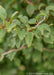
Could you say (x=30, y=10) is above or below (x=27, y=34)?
above

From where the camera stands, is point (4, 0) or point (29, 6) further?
point (4, 0)

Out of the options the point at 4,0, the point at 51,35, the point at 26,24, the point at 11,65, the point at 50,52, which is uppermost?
the point at 4,0

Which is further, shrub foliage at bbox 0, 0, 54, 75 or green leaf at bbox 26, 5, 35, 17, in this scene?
green leaf at bbox 26, 5, 35, 17

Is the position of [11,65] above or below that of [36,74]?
above

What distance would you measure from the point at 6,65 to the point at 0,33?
1.09 m

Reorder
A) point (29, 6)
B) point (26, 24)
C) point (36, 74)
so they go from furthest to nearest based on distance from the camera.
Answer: point (36, 74), point (29, 6), point (26, 24)

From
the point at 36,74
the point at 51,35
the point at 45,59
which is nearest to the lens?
the point at 51,35

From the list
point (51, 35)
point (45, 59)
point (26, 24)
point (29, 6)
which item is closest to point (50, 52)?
point (45, 59)

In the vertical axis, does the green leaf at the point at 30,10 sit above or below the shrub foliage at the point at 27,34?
above

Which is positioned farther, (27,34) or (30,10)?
(30,10)

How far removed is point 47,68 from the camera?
181cm

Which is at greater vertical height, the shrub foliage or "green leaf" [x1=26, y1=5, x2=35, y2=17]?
"green leaf" [x1=26, y1=5, x2=35, y2=17]

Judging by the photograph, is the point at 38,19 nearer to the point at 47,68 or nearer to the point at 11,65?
the point at 47,68

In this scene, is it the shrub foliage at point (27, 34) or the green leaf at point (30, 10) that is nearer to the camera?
the shrub foliage at point (27, 34)
